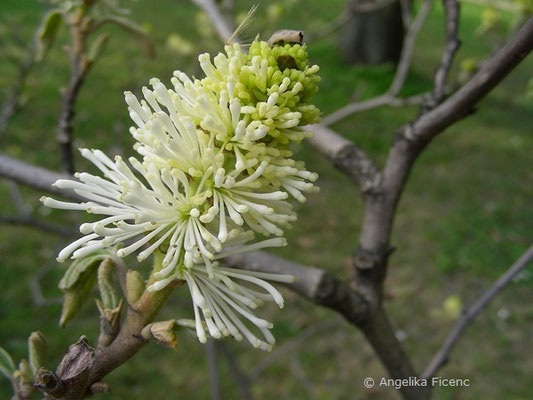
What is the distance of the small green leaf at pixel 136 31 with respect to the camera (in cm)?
139

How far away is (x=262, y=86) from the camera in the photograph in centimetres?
75

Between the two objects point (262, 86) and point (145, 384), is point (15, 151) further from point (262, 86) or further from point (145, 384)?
point (262, 86)

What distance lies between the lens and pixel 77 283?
917 mm

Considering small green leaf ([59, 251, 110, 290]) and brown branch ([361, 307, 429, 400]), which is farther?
brown branch ([361, 307, 429, 400])

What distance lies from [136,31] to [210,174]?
83 centimetres

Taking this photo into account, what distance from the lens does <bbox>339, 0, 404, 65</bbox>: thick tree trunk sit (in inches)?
276

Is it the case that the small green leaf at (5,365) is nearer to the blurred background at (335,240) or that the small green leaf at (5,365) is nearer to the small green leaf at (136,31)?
the blurred background at (335,240)

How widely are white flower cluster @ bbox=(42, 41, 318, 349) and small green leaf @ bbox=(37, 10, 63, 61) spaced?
671mm

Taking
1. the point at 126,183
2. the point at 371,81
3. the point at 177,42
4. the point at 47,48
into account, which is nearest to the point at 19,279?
the point at 177,42

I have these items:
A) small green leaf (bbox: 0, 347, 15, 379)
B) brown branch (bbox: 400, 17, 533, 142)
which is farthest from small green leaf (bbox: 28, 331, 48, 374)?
brown branch (bbox: 400, 17, 533, 142)

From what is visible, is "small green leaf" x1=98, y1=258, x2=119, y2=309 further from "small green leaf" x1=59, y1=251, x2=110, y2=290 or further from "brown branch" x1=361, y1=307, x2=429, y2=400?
"brown branch" x1=361, y1=307, x2=429, y2=400

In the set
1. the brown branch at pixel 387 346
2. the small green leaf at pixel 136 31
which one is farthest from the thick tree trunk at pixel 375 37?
the brown branch at pixel 387 346

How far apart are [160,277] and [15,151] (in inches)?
154

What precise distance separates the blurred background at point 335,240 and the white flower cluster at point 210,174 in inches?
22.6
